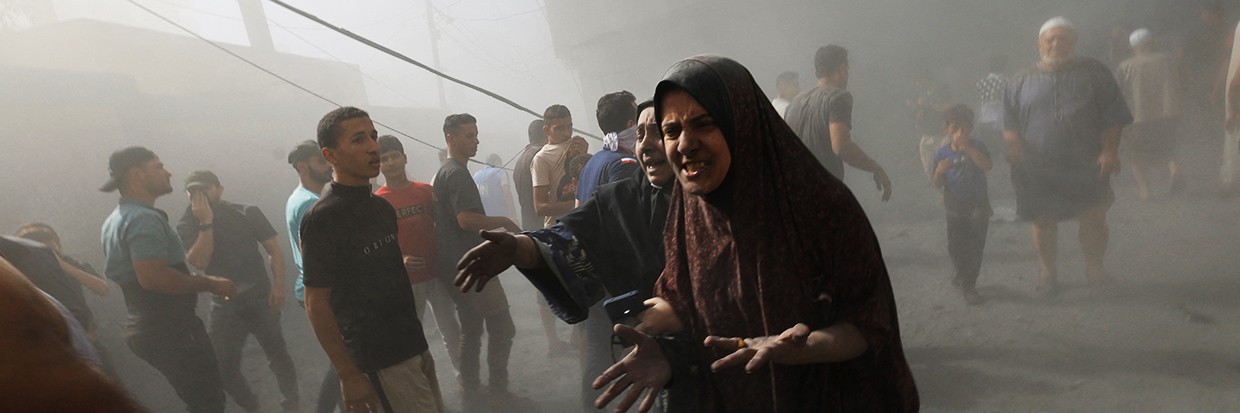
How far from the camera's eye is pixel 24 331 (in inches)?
26.5

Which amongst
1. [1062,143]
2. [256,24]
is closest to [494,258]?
[1062,143]

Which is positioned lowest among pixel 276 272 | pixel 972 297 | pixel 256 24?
pixel 972 297

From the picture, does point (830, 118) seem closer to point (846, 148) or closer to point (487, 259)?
point (846, 148)

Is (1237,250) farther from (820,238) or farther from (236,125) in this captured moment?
(236,125)

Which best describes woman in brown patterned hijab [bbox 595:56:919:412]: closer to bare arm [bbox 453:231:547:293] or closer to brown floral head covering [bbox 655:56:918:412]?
brown floral head covering [bbox 655:56:918:412]

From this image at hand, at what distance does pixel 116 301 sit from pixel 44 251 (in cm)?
80

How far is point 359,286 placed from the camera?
2.61m

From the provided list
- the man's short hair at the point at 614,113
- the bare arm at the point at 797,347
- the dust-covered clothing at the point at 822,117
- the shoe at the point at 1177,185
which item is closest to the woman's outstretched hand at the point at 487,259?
the bare arm at the point at 797,347

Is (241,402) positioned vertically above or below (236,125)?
below

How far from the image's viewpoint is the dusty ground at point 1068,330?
137 inches

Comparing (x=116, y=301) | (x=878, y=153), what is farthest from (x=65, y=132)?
(x=878, y=153)

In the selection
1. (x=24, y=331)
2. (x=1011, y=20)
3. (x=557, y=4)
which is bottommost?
(x=24, y=331)

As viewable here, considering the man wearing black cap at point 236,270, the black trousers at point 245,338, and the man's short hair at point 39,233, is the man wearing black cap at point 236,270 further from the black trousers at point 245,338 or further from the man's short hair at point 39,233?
the man's short hair at point 39,233

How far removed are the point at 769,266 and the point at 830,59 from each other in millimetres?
3073
